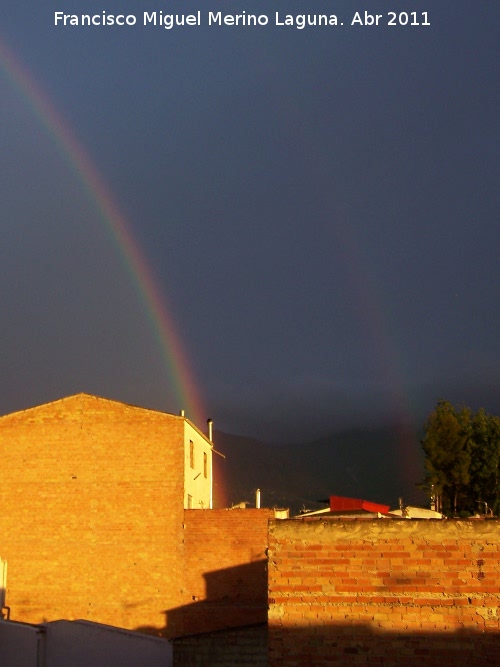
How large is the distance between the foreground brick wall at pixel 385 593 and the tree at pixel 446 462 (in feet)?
138

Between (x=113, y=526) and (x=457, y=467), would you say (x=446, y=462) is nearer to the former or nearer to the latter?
(x=457, y=467)

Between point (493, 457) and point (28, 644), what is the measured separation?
3350cm

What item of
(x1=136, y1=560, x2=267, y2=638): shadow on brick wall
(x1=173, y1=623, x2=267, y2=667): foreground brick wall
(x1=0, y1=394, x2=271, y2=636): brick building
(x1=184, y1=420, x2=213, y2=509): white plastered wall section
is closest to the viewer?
(x1=173, y1=623, x2=267, y2=667): foreground brick wall

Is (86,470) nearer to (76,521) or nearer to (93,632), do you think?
(76,521)

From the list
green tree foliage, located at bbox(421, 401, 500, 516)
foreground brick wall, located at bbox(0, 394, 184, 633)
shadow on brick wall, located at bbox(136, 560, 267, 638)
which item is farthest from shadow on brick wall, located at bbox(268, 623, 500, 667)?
green tree foliage, located at bbox(421, 401, 500, 516)

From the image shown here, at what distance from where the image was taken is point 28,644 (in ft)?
89.2

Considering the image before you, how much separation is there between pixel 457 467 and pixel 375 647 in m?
42.9

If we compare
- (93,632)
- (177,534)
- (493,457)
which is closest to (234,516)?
(177,534)

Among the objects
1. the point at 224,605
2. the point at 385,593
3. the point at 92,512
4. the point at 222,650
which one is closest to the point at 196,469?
the point at 92,512

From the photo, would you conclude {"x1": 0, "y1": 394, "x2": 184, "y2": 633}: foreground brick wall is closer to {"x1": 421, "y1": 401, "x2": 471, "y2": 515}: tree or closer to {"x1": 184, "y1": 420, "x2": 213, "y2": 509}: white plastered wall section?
{"x1": 184, "y1": 420, "x2": 213, "y2": 509}: white plastered wall section

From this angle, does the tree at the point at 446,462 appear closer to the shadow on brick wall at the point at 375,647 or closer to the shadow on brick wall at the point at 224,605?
the shadow on brick wall at the point at 224,605

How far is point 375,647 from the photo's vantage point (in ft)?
32.6

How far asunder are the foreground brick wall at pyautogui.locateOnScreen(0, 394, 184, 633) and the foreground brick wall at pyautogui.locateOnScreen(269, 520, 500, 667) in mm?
24982

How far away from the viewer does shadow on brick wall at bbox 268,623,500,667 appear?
9.75 meters
